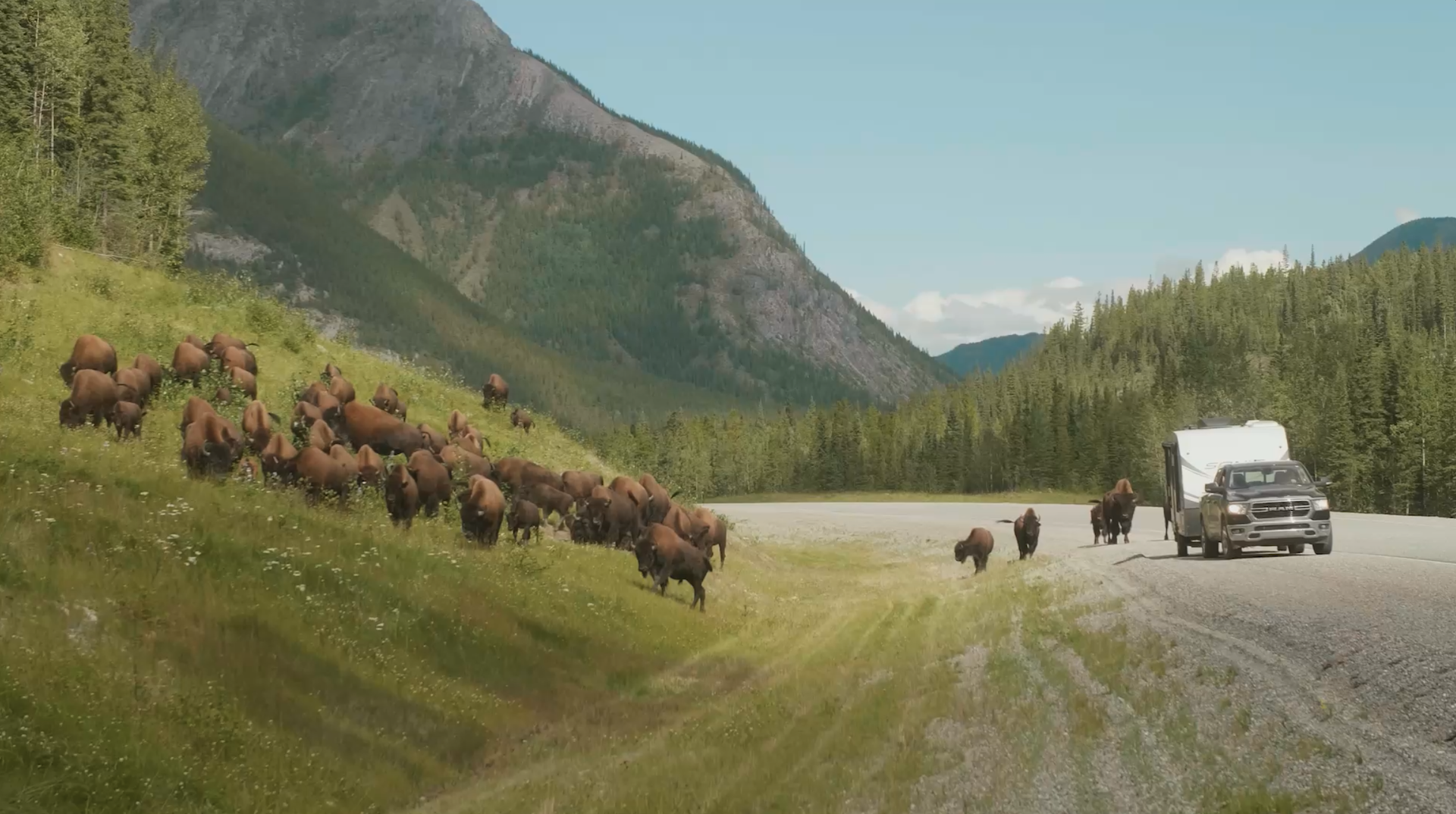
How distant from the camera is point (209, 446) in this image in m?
22.0

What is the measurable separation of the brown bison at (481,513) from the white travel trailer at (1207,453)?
20827 mm

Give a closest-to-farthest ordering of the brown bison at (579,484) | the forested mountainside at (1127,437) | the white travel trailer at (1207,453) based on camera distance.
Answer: the brown bison at (579,484) → the white travel trailer at (1207,453) → the forested mountainside at (1127,437)

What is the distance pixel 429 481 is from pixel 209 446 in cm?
473

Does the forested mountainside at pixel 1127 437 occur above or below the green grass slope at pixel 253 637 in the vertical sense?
above

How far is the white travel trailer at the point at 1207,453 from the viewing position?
1427 inches

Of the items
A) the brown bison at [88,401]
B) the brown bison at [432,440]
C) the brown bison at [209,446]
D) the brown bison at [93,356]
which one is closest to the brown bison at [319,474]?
the brown bison at [209,446]

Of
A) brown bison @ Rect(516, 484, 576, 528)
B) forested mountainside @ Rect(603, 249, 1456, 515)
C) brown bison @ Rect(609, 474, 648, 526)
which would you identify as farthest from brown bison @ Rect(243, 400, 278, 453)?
→ forested mountainside @ Rect(603, 249, 1456, 515)

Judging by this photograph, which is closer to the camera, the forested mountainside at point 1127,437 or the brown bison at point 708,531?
the brown bison at point 708,531

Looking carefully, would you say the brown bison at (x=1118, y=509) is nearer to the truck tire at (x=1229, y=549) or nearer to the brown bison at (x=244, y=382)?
the truck tire at (x=1229, y=549)

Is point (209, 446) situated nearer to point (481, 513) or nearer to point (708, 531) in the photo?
point (481, 513)

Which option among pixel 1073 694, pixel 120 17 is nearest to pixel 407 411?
pixel 1073 694

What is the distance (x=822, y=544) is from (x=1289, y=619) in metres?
47.5

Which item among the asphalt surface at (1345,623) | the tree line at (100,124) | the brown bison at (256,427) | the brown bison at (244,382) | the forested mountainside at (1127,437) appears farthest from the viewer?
the forested mountainside at (1127,437)

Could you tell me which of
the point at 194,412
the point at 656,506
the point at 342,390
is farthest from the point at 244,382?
the point at 656,506
